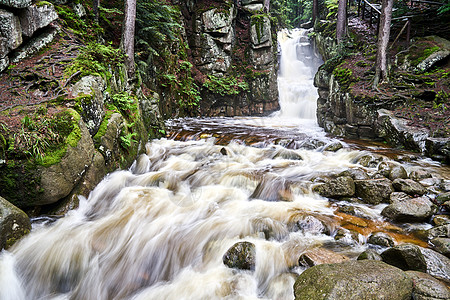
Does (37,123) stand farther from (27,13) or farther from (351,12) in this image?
(351,12)

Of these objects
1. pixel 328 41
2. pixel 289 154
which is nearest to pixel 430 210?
pixel 289 154

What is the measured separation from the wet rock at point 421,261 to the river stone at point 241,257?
1.71m

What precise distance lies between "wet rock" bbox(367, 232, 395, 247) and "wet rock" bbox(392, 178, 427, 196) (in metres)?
1.60

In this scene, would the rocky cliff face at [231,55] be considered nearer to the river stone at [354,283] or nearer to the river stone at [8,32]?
the river stone at [8,32]

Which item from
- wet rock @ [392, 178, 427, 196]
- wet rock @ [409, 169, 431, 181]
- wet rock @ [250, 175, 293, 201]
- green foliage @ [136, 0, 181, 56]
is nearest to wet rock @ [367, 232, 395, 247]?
wet rock @ [392, 178, 427, 196]

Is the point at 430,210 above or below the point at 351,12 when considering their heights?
below

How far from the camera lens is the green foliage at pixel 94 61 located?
5734 mm

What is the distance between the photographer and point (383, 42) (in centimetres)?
909

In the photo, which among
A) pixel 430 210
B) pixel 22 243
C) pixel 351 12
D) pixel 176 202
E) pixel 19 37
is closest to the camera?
pixel 22 243

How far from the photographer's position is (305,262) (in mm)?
3082

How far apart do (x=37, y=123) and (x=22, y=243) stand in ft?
6.52

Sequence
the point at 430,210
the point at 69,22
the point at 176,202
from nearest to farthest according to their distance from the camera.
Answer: the point at 430,210, the point at 176,202, the point at 69,22

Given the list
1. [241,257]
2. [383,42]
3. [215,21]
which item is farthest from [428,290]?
[215,21]

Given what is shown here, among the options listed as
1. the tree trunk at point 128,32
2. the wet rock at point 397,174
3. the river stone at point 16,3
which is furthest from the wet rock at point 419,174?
the river stone at point 16,3
